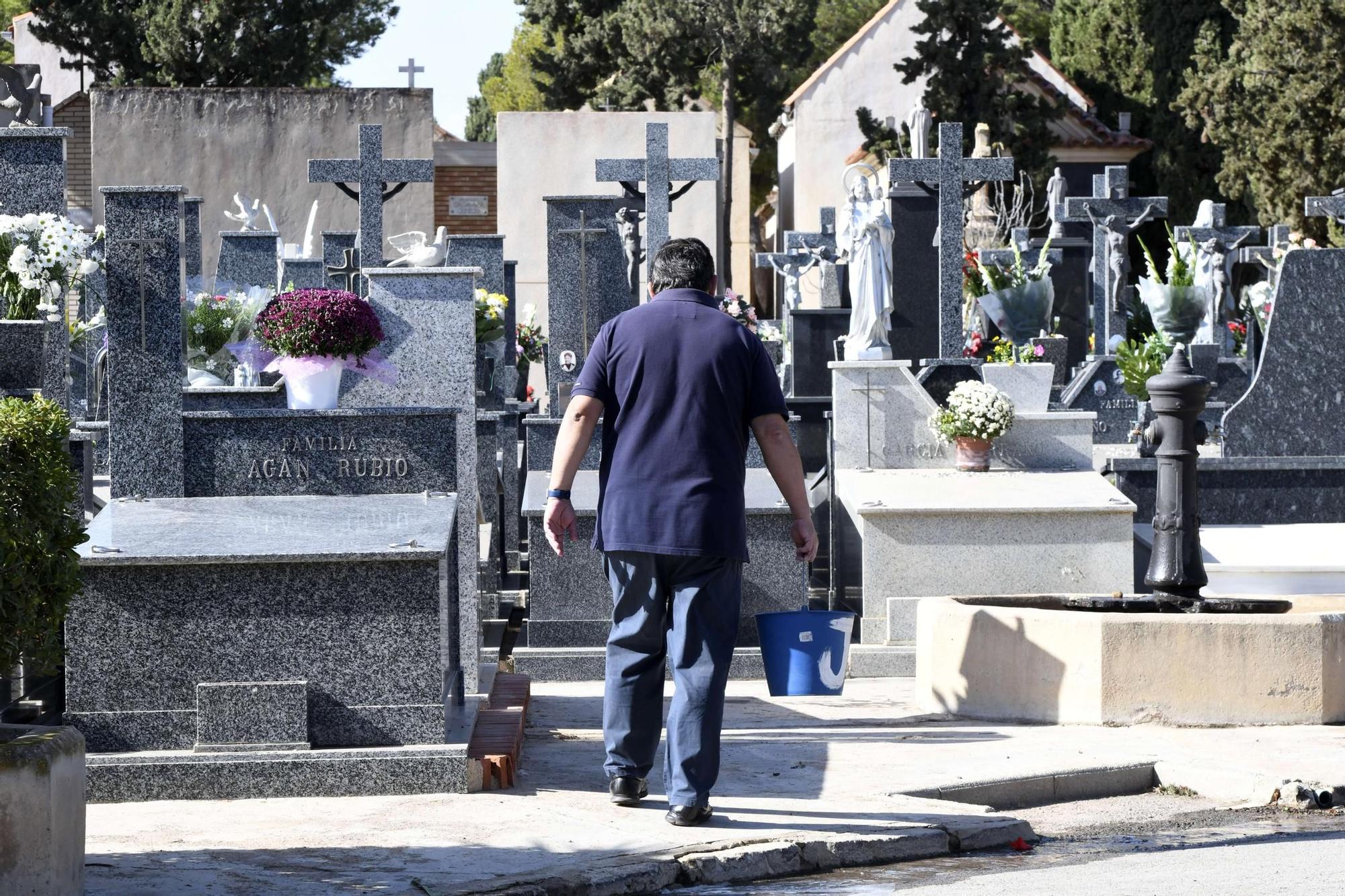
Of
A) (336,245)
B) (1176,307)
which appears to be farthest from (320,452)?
(1176,307)

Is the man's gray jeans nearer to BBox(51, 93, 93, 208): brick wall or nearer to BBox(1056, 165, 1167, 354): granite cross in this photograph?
BBox(1056, 165, 1167, 354): granite cross

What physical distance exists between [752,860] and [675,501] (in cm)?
108

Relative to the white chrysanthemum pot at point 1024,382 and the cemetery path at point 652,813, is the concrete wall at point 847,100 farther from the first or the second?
the cemetery path at point 652,813

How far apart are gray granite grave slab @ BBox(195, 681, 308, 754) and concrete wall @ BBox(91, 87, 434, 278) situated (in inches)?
975

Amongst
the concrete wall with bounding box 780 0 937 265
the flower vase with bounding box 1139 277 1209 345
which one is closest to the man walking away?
the flower vase with bounding box 1139 277 1209 345

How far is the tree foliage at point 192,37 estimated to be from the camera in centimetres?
3562

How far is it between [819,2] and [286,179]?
74.0 feet

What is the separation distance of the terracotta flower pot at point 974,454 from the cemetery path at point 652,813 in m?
3.77

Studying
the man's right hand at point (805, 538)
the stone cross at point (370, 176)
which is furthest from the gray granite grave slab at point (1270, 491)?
the man's right hand at point (805, 538)

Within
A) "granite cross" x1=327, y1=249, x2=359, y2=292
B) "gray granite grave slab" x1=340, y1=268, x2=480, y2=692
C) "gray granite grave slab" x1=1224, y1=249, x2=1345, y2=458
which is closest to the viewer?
"gray granite grave slab" x1=340, y1=268, x2=480, y2=692

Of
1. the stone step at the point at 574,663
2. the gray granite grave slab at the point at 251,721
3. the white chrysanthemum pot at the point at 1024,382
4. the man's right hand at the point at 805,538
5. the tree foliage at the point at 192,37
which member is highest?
the tree foliage at the point at 192,37

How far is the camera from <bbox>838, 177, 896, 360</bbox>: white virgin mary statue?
42.7 feet

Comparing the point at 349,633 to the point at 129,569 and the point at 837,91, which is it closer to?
the point at 129,569

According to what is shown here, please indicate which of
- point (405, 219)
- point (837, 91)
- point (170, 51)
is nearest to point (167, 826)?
point (405, 219)
